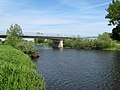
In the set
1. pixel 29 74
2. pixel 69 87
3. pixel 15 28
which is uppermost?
pixel 15 28

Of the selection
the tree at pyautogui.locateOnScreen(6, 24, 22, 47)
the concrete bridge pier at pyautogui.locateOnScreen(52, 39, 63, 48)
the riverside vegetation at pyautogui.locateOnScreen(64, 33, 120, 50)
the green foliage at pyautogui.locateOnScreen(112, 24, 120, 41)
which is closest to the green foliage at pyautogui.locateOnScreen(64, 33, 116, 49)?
the riverside vegetation at pyautogui.locateOnScreen(64, 33, 120, 50)

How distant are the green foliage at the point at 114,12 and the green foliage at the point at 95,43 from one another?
409 inches

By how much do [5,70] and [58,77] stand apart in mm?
24038

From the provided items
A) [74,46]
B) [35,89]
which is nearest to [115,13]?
[74,46]

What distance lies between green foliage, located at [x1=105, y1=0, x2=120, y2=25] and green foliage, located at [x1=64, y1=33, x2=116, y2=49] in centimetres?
1039

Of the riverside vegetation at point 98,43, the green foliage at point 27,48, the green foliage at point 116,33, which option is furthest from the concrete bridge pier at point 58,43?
the green foliage at point 27,48

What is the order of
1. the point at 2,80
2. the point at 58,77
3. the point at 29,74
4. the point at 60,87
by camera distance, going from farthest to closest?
the point at 58,77 → the point at 60,87 → the point at 29,74 → the point at 2,80

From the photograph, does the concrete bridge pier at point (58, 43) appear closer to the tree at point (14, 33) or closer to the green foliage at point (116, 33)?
the green foliage at point (116, 33)

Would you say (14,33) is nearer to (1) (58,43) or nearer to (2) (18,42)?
(2) (18,42)

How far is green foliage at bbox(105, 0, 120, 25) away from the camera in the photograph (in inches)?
4830

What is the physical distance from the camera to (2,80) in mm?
15883

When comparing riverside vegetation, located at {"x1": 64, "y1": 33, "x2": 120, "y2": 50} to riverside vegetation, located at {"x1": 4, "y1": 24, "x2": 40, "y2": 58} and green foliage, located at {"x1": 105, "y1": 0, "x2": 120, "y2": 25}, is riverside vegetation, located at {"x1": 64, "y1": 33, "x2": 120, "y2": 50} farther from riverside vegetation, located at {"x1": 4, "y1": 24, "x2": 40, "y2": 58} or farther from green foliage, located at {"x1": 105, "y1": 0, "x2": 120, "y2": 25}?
riverside vegetation, located at {"x1": 4, "y1": 24, "x2": 40, "y2": 58}

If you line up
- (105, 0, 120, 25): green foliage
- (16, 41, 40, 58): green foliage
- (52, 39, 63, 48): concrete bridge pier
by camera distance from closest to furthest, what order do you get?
1. (16, 41, 40, 58): green foliage
2. (105, 0, 120, 25): green foliage
3. (52, 39, 63, 48): concrete bridge pier

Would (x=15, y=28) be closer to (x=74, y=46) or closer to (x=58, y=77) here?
(x=58, y=77)
